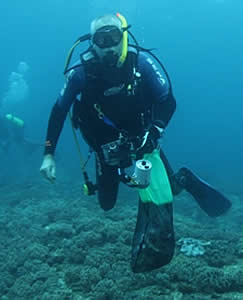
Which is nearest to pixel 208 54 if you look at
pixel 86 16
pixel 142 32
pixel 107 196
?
pixel 142 32

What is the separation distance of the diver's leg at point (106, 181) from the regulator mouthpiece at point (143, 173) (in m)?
1.20

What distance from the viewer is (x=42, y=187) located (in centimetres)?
1680

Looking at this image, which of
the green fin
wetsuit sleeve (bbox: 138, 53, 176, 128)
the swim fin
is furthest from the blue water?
the green fin

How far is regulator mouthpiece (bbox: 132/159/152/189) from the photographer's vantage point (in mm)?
4281

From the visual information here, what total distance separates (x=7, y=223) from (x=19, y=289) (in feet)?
16.0

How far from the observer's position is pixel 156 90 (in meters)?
5.11

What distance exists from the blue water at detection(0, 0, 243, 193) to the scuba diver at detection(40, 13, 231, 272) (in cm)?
4682

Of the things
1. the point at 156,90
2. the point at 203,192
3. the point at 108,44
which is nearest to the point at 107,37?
the point at 108,44

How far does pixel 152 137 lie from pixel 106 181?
1282mm

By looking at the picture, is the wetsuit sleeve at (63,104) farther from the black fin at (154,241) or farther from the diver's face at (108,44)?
the black fin at (154,241)

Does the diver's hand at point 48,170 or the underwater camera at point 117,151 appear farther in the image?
the underwater camera at point 117,151

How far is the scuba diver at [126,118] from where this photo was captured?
170 inches

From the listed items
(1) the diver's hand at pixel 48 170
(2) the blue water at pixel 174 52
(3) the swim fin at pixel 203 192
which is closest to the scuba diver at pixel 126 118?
(1) the diver's hand at pixel 48 170

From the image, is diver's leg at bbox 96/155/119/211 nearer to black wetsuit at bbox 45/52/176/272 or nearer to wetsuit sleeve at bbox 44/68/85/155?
black wetsuit at bbox 45/52/176/272
